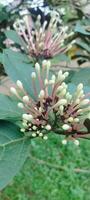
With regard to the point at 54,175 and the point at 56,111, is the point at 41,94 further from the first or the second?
the point at 54,175

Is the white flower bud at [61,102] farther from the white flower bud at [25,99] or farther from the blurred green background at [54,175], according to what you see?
the blurred green background at [54,175]

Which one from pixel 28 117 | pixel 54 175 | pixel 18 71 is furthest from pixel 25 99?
pixel 54 175

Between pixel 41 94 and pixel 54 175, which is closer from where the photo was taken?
pixel 41 94

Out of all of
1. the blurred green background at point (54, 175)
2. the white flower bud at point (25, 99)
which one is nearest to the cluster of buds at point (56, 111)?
the white flower bud at point (25, 99)

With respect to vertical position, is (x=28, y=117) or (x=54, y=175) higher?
(x=54, y=175)

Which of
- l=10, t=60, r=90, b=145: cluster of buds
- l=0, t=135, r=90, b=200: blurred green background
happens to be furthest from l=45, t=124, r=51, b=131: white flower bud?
l=0, t=135, r=90, b=200: blurred green background

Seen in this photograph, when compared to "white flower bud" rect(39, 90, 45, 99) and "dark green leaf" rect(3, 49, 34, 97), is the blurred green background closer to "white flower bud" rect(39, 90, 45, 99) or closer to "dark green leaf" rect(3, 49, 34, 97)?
"dark green leaf" rect(3, 49, 34, 97)
